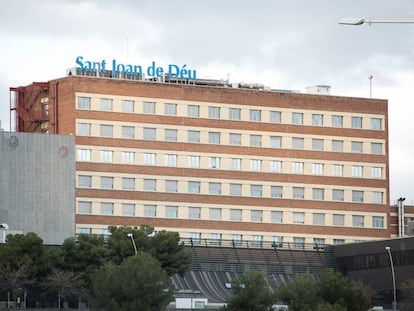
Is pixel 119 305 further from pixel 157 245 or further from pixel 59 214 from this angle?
pixel 59 214

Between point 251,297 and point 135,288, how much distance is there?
11717 mm

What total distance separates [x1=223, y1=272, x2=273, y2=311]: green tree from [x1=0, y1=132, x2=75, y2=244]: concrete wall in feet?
171

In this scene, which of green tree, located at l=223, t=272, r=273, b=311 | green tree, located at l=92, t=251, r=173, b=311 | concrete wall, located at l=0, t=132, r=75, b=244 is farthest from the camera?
concrete wall, located at l=0, t=132, r=75, b=244

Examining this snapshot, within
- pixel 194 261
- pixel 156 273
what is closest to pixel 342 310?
pixel 156 273

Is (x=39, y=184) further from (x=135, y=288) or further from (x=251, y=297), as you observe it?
(x=251, y=297)

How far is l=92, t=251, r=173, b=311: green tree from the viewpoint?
14425cm

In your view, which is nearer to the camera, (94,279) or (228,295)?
(94,279)

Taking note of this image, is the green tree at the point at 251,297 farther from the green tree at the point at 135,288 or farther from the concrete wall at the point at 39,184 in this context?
the concrete wall at the point at 39,184

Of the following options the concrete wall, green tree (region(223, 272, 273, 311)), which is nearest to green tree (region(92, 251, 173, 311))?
green tree (region(223, 272, 273, 311))

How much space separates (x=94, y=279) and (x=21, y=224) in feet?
143

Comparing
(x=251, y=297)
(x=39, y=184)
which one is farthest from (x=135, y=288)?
(x=39, y=184)

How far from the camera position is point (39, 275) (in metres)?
174

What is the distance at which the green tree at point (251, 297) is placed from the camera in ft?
486

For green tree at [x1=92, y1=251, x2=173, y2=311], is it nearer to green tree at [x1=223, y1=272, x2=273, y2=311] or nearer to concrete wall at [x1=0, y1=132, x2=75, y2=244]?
green tree at [x1=223, y1=272, x2=273, y2=311]
